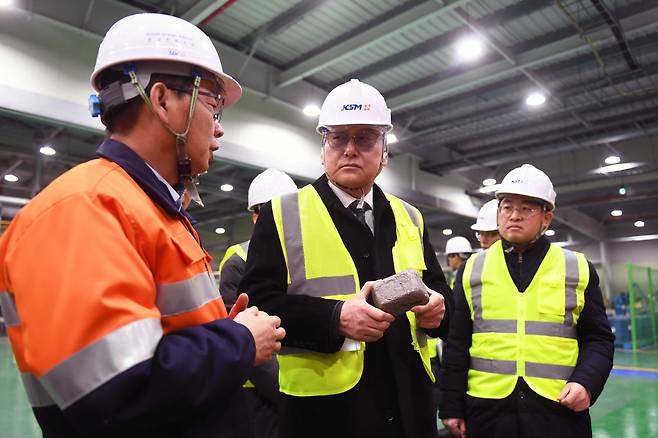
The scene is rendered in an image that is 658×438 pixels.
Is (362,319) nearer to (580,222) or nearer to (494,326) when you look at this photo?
(494,326)

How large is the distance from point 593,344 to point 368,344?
131 centimetres

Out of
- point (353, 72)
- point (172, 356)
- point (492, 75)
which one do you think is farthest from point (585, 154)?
point (172, 356)

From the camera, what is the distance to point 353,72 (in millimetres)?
8930

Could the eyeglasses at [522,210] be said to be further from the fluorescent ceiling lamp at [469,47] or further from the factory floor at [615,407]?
the fluorescent ceiling lamp at [469,47]

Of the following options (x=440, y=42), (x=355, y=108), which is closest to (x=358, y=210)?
(x=355, y=108)

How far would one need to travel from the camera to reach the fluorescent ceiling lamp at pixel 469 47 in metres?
7.14

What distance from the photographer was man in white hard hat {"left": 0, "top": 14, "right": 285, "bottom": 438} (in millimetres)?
856

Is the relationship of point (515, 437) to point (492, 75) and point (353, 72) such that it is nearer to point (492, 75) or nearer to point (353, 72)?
point (492, 75)

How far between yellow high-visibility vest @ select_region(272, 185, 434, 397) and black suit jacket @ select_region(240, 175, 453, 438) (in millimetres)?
34

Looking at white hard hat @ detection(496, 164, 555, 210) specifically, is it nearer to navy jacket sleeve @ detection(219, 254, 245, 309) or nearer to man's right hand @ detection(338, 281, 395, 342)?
man's right hand @ detection(338, 281, 395, 342)

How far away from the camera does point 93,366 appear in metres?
0.85

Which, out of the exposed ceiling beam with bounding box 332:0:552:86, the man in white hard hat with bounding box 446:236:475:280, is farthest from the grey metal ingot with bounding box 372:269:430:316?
the exposed ceiling beam with bounding box 332:0:552:86

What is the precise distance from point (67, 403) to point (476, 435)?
2111 millimetres

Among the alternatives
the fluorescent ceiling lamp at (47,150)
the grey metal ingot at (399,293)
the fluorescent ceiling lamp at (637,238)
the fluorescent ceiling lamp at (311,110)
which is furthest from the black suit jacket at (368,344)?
the fluorescent ceiling lamp at (637,238)
